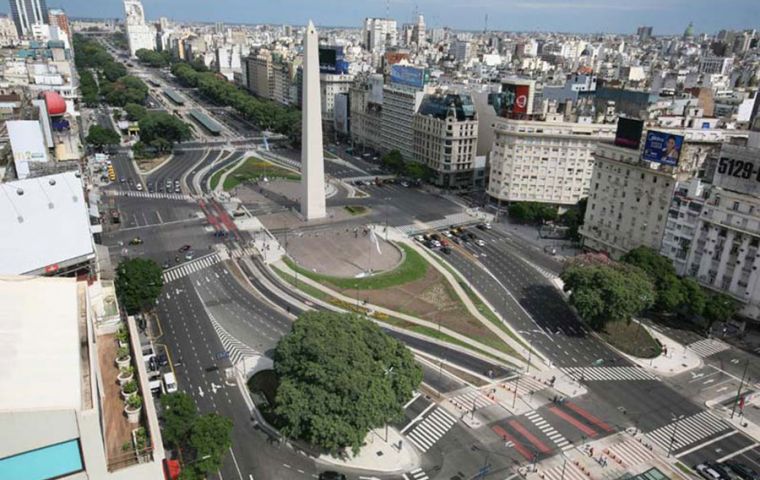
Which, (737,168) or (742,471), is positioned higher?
(737,168)

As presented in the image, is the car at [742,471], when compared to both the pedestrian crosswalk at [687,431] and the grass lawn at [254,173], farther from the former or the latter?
the grass lawn at [254,173]

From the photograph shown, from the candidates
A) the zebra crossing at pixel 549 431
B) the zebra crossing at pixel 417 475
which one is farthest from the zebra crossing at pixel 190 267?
the zebra crossing at pixel 549 431

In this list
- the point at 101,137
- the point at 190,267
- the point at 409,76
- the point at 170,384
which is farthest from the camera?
the point at 101,137

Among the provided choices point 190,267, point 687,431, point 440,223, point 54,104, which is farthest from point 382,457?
point 54,104

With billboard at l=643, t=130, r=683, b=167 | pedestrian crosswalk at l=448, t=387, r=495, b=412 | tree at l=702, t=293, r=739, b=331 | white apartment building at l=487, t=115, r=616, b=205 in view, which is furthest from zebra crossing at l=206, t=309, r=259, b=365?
white apartment building at l=487, t=115, r=616, b=205

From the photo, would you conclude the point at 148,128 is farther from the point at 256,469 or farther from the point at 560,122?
the point at 256,469

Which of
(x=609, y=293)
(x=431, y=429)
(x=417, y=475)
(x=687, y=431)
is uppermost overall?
(x=609, y=293)

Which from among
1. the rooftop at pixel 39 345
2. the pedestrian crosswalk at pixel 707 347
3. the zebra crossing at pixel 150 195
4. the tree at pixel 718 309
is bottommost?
the pedestrian crosswalk at pixel 707 347

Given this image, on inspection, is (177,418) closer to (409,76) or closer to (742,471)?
(742,471)
